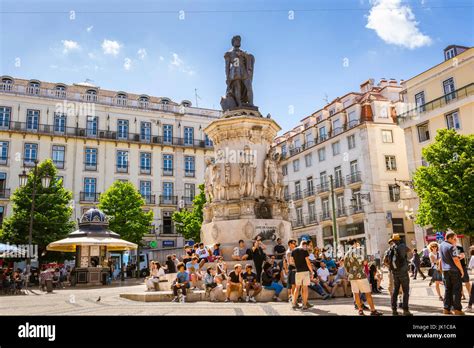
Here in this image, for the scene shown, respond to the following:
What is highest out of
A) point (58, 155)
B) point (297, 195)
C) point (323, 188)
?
point (58, 155)

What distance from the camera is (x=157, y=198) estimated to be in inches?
1885

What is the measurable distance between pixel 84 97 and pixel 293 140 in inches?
1000

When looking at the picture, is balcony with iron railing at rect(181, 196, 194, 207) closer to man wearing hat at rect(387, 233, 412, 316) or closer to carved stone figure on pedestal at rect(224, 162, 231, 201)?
carved stone figure on pedestal at rect(224, 162, 231, 201)

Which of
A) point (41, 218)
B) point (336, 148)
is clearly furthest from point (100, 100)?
point (336, 148)

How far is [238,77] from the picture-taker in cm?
1653

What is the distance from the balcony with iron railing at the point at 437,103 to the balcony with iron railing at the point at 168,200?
25973 mm

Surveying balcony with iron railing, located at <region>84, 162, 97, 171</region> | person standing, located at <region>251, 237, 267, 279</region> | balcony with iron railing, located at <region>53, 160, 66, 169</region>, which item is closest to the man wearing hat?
person standing, located at <region>251, 237, 267, 279</region>

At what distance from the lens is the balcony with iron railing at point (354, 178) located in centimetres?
4042

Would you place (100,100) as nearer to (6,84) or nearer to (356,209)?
(6,84)

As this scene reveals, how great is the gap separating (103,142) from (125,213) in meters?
12.2

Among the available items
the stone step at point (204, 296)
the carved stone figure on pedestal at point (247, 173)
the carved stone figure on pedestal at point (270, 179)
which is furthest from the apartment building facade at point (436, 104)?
the stone step at point (204, 296)

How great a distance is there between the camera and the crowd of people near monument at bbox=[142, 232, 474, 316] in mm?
7613

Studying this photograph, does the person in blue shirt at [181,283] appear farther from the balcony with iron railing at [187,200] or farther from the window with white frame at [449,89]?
the balcony with iron railing at [187,200]
